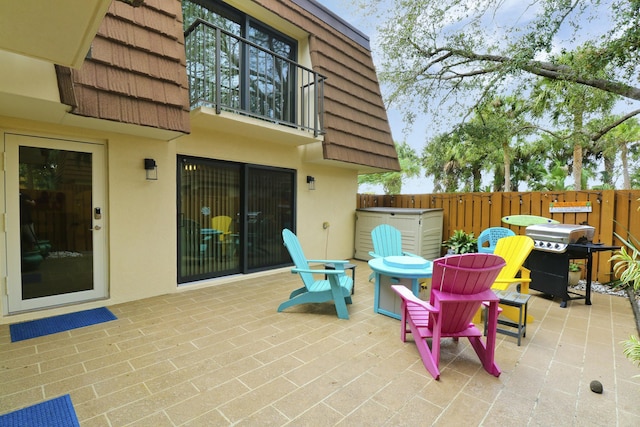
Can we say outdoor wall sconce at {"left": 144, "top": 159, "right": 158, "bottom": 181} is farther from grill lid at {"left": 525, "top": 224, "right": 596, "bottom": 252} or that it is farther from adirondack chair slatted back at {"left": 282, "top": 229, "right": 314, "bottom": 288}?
grill lid at {"left": 525, "top": 224, "right": 596, "bottom": 252}

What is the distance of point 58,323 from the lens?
10.9 ft

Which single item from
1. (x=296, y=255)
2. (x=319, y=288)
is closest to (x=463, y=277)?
(x=319, y=288)

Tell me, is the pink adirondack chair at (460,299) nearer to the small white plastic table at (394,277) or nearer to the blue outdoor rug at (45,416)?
the small white plastic table at (394,277)

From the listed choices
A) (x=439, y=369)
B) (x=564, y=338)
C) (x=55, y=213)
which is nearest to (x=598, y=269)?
(x=564, y=338)

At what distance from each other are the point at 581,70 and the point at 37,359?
7.91 m

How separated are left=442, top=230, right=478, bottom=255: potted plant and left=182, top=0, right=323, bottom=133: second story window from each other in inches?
157

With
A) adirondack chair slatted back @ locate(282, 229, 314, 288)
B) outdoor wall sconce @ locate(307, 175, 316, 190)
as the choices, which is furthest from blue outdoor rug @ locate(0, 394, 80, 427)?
outdoor wall sconce @ locate(307, 175, 316, 190)

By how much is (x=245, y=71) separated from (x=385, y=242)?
371 cm

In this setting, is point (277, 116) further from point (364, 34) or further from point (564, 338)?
point (564, 338)

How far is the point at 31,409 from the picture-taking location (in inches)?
76.2

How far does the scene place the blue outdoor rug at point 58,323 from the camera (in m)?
3.06

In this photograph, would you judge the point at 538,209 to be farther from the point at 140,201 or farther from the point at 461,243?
the point at 140,201

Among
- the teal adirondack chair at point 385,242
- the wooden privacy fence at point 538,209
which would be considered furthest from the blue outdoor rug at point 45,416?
the wooden privacy fence at point 538,209

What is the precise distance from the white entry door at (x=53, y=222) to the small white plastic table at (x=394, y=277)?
3.65 meters
